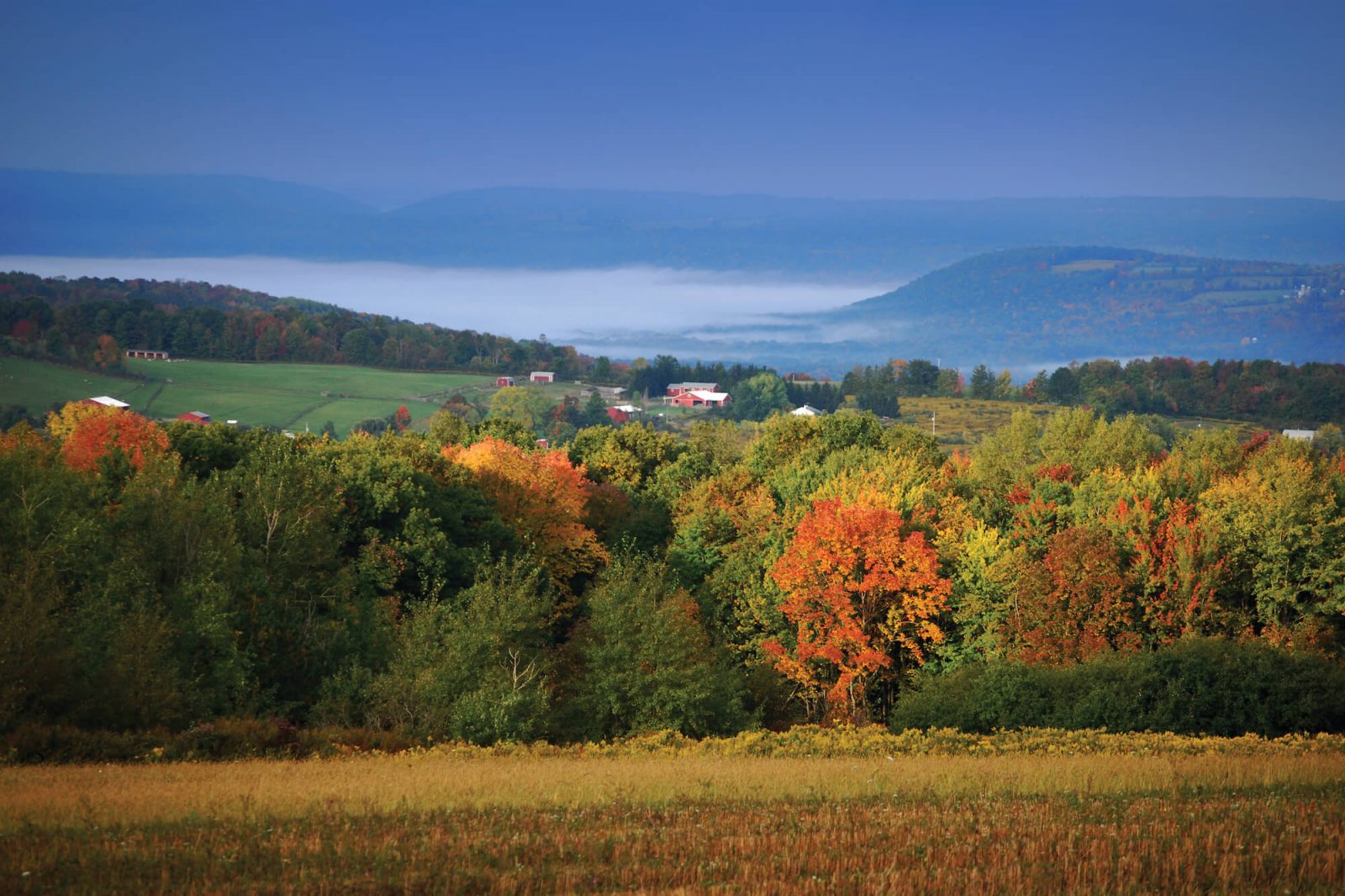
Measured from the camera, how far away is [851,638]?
191 feet

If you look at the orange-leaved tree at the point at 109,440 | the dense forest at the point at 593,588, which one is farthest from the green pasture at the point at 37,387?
the orange-leaved tree at the point at 109,440

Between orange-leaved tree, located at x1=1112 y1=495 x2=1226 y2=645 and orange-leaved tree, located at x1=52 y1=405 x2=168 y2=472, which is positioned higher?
orange-leaved tree, located at x1=52 y1=405 x2=168 y2=472

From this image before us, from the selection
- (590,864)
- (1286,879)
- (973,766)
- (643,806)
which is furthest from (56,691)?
(1286,879)

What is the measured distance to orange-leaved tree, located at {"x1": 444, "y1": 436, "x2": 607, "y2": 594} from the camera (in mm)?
74812

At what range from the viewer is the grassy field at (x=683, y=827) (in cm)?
1847

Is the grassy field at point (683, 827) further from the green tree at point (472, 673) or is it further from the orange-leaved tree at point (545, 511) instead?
the orange-leaved tree at point (545, 511)

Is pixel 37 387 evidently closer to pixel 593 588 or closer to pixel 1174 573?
pixel 593 588

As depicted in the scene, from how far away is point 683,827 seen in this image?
22891mm

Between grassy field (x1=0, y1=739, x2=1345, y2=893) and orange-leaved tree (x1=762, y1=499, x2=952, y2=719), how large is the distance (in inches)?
1018

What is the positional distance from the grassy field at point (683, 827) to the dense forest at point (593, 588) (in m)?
10.6

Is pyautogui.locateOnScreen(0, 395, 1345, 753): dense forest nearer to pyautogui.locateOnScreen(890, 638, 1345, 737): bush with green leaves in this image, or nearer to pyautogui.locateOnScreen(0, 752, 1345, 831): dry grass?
pyautogui.locateOnScreen(890, 638, 1345, 737): bush with green leaves

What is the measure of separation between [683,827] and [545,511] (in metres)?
53.5

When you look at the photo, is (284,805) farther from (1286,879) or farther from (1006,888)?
(1286,879)

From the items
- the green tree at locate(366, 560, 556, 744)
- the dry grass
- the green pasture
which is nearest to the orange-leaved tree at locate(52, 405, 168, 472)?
the green tree at locate(366, 560, 556, 744)
